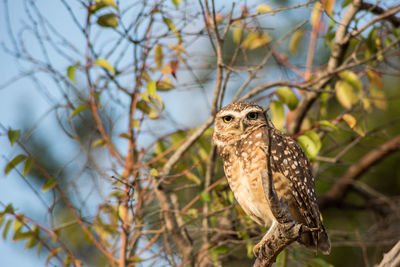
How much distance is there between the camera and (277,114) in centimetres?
332

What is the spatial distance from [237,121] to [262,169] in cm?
50

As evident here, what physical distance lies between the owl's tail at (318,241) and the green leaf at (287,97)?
889mm

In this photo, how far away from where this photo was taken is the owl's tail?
3023mm

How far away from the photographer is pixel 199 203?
451cm

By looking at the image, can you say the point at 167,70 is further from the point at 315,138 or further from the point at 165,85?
the point at 315,138

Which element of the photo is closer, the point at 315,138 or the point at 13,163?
the point at 13,163

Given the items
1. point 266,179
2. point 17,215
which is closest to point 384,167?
point 266,179

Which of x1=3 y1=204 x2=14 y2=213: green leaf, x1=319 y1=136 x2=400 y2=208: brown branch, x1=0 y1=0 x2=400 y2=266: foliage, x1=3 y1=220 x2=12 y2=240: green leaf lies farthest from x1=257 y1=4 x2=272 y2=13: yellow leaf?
x1=3 y1=220 x2=12 y2=240: green leaf

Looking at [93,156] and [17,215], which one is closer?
[17,215]

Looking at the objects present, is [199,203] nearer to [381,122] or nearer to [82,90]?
[82,90]

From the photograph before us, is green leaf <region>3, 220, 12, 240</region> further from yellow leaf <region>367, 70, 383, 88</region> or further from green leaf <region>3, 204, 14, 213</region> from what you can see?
yellow leaf <region>367, 70, 383, 88</region>

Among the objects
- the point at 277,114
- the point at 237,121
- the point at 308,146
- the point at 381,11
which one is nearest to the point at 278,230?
the point at 308,146

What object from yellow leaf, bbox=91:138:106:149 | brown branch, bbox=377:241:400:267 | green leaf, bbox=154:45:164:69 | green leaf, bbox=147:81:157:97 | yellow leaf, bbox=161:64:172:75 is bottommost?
brown branch, bbox=377:241:400:267

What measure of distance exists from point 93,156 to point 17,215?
2.33ft
